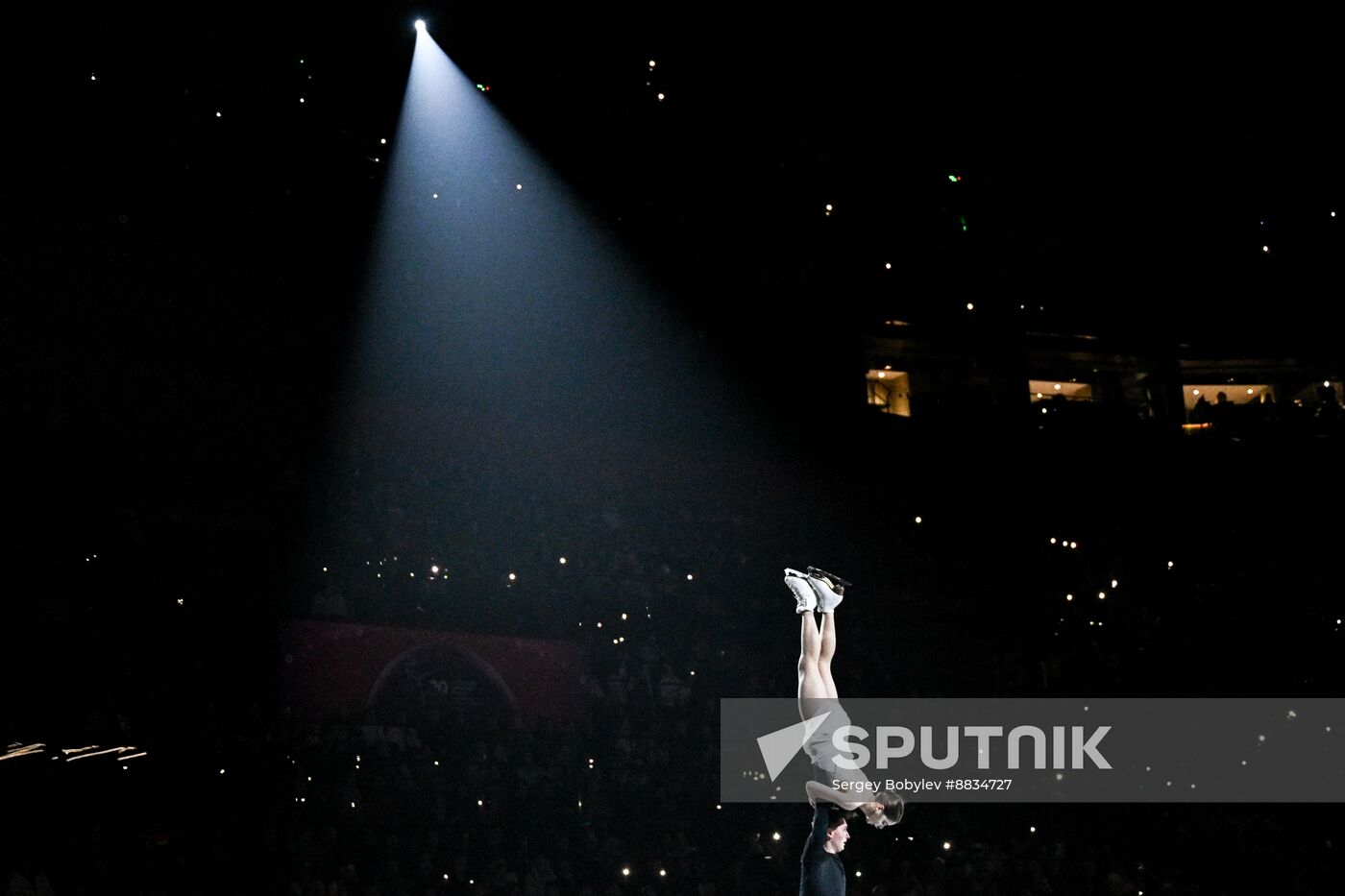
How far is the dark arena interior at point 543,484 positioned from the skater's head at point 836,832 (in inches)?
142

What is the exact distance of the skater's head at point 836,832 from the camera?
22.1 feet

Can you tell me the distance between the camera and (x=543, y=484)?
13.2m

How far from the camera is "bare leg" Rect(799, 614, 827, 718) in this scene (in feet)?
22.7


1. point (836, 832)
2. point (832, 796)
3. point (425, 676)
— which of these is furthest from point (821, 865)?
point (425, 676)

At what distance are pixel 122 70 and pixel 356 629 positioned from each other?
5591 millimetres

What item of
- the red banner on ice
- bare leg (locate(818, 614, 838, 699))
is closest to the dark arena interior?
the red banner on ice

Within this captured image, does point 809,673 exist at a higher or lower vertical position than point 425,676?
higher

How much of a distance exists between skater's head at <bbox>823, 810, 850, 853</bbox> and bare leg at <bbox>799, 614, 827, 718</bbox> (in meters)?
0.58

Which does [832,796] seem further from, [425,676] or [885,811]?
[425,676]

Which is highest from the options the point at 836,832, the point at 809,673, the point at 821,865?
the point at 809,673

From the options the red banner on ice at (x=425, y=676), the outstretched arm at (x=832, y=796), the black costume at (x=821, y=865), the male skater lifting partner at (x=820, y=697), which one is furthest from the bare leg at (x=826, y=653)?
the red banner on ice at (x=425, y=676)

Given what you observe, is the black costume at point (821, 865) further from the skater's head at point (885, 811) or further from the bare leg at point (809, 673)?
the bare leg at point (809, 673)

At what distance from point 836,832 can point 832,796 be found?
43cm

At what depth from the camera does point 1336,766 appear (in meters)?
13.0
